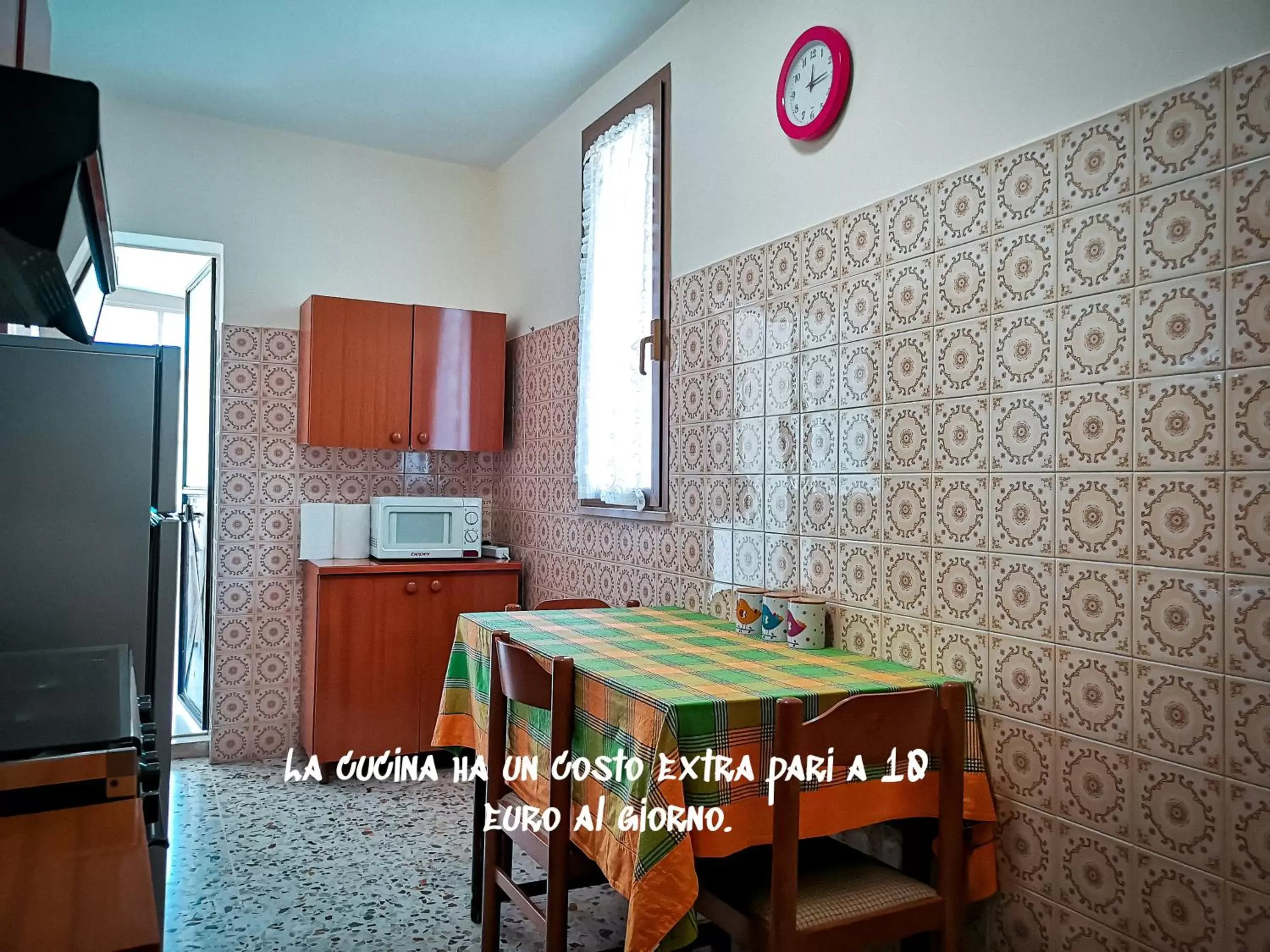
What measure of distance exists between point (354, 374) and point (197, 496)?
145 cm

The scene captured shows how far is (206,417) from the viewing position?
4387mm

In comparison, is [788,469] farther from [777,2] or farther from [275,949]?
[275,949]

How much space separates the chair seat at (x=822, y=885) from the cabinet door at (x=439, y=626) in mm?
2222

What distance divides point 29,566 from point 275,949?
1.12m

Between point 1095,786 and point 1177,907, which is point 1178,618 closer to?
point 1095,786

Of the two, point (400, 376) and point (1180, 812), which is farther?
point (400, 376)

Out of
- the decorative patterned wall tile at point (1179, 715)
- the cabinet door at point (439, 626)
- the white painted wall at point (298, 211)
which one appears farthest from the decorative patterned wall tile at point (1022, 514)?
the white painted wall at point (298, 211)

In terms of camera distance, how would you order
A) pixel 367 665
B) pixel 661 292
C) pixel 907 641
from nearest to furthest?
pixel 907 641, pixel 661 292, pixel 367 665

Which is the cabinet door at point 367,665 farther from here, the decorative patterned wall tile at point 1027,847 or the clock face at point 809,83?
the decorative patterned wall tile at point 1027,847

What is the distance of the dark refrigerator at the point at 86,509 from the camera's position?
85.1 inches

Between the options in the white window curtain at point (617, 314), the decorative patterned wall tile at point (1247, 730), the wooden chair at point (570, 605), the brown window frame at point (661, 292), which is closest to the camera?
the decorative patterned wall tile at point (1247, 730)

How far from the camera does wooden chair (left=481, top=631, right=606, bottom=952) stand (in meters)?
1.80

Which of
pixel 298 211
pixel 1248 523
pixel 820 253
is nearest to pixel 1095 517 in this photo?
pixel 1248 523

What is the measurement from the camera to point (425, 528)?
3910 millimetres
